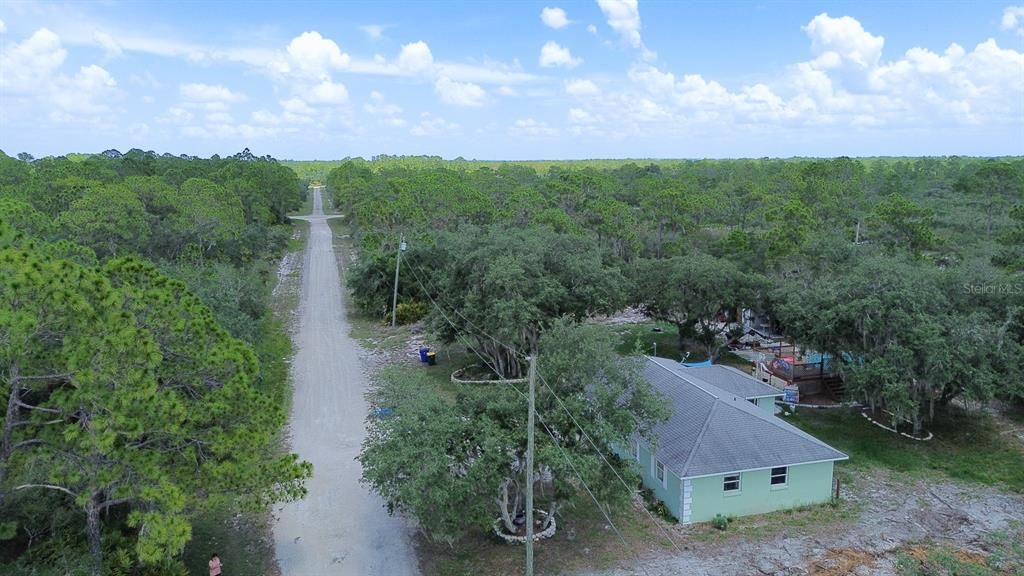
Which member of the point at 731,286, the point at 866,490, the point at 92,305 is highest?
the point at 92,305

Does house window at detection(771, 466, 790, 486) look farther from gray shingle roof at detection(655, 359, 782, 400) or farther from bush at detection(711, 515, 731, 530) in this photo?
gray shingle roof at detection(655, 359, 782, 400)

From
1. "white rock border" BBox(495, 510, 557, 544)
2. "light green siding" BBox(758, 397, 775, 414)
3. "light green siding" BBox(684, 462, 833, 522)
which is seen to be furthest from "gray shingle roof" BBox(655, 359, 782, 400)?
"white rock border" BBox(495, 510, 557, 544)

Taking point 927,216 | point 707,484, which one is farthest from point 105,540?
point 927,216

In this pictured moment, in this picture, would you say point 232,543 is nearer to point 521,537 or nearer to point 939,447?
point 521,537

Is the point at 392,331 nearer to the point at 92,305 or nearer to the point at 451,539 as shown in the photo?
the point at 451,539

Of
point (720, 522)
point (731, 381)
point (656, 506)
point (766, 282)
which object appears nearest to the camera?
point (720, 522)

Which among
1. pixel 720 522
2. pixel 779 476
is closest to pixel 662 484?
pixel 720 522
